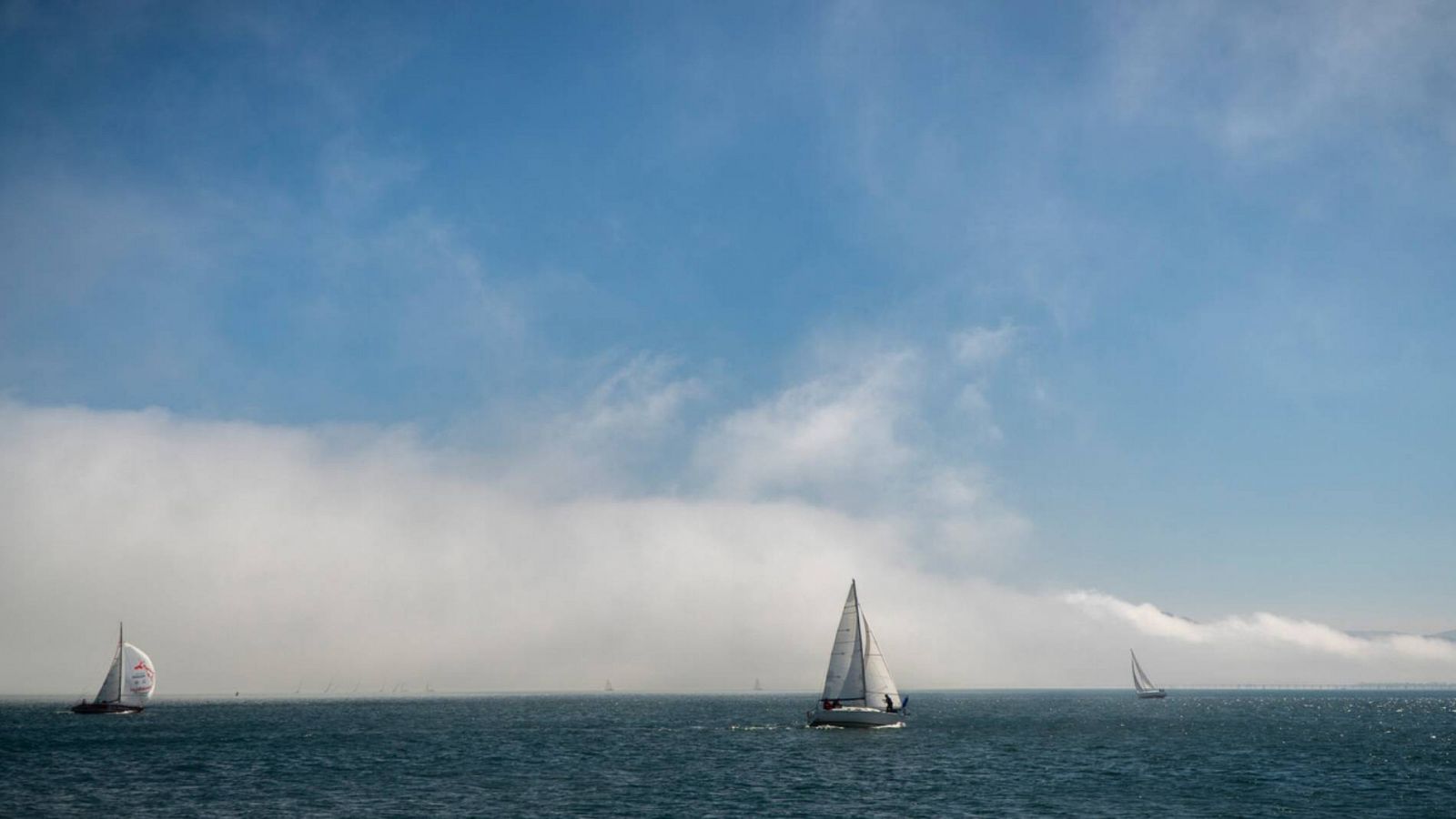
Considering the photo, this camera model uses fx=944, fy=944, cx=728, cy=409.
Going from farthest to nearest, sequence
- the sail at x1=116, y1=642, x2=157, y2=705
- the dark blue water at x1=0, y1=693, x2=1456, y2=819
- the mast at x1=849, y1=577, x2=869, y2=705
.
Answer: the sail at x1=116, y1=642, x2=157, y2=705
the mast at x1=849, y1=577, x2=869, y2=705
the dark blue water at x1=0, y1=693, x2=1456, y2=819

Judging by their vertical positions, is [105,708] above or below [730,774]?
above

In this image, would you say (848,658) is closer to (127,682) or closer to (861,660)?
(861,660)

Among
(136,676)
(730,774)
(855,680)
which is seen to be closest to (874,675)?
(855,680)

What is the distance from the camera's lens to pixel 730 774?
3068 inches

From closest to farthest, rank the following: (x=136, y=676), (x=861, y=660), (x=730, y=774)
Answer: (x=730, y=774), (x=861, y=660), (x=136, y=676)

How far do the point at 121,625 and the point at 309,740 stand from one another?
6963cm

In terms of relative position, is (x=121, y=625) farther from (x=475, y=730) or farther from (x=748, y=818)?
(x=748, y=818)

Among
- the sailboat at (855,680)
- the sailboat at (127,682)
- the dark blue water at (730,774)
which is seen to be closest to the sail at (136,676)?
the sailboat at (127,682)

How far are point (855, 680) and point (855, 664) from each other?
2355mm

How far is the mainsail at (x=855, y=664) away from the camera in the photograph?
112 metres

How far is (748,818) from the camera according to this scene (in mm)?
55688

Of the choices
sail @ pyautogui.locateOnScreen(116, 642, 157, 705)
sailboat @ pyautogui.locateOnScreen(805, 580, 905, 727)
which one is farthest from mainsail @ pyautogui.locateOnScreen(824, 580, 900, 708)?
sail @ pyautogui.locateOnScreen(116, 642, 157, 705)

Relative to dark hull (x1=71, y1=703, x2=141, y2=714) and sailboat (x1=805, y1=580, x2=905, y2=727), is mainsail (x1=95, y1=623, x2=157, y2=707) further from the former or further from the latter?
sailboat (x1=805, y1=580, x2=905, y2=727)

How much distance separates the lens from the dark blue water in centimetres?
5900
